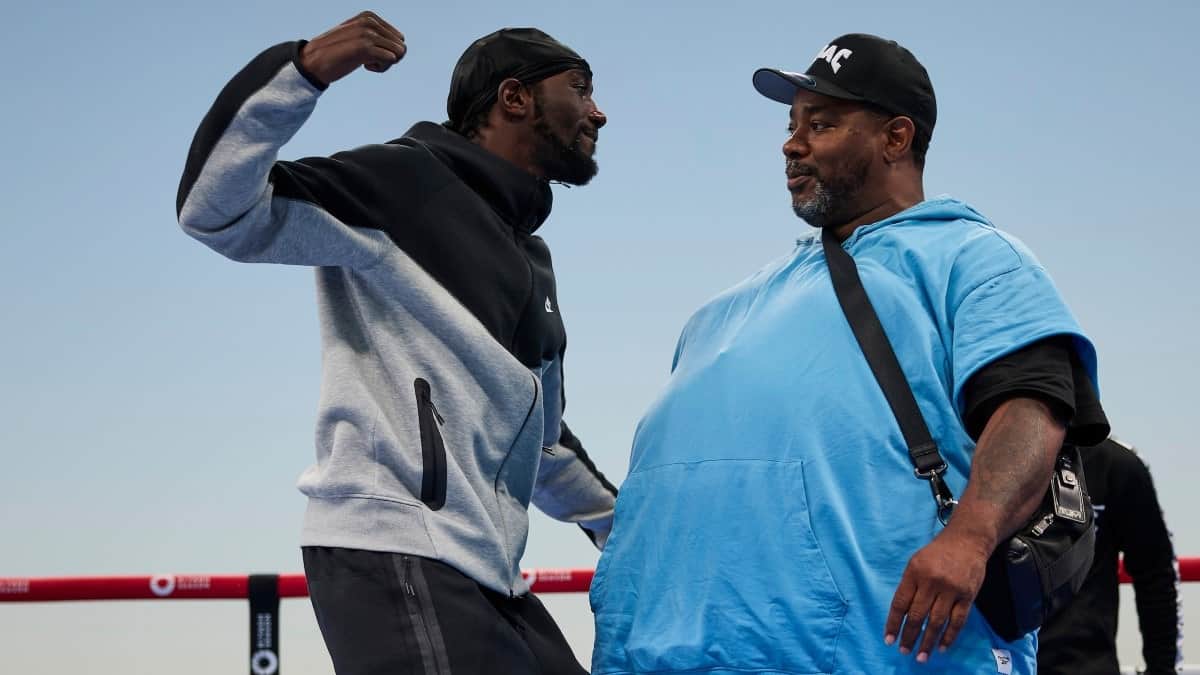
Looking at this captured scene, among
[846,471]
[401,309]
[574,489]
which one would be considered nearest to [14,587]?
[574,489]

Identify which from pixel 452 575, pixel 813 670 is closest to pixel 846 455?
pixel 813 670

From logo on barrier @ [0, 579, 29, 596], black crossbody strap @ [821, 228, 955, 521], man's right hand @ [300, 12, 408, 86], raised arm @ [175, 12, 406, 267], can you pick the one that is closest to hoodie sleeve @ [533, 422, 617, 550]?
black crossbody strap @ [821, 228, 955, 521]

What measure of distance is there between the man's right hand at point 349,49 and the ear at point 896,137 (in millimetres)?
972

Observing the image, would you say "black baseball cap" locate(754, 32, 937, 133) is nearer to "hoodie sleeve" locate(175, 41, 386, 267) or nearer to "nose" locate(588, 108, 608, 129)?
"nose" locate(588, 108, 608, 129)

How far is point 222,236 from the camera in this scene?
6.38 feet

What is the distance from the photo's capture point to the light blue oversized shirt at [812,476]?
187 cm

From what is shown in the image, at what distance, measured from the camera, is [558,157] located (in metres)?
2.53

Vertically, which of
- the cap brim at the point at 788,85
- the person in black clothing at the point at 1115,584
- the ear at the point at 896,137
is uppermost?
the cap brim at the point at 788,85

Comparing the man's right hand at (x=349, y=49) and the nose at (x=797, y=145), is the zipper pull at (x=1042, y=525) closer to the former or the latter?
the nose at (x=797, y=145)

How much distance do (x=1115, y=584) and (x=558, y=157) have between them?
202 cm

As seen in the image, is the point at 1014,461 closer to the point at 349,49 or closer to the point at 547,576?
the point at 349,49

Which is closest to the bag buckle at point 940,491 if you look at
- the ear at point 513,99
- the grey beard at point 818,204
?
the grey beard at point 818,204

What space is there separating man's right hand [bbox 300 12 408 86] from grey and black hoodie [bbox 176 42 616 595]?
1.0 inches

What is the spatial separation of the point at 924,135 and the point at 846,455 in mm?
787
